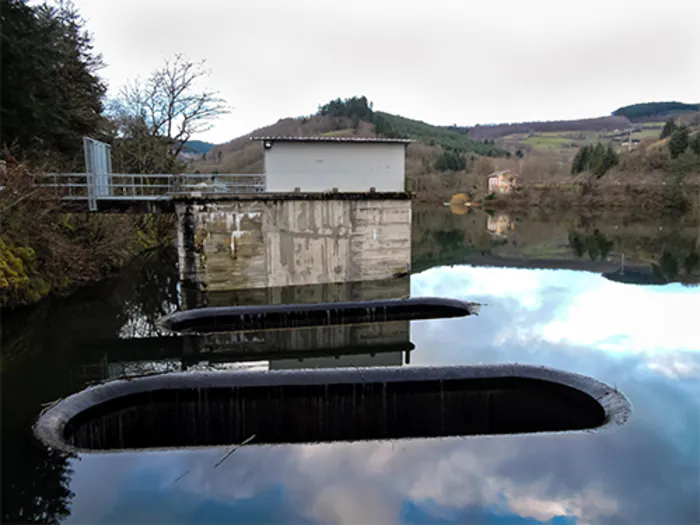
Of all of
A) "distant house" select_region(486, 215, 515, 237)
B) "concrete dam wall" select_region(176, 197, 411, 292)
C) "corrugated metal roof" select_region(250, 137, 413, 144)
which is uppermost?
"corrugated metal roof" select_region(250, 137, 413, 144)

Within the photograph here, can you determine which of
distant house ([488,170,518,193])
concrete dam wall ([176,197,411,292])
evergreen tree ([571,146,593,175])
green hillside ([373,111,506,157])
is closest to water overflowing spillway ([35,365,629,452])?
concrete dam wall ([176,197,411,292])

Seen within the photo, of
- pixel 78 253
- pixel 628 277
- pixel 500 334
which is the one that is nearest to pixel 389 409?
pixel 500 334

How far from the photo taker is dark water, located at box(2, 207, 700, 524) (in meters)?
6.64

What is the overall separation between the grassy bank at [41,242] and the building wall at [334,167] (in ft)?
23.4

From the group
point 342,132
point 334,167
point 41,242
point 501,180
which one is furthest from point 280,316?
point 501,180

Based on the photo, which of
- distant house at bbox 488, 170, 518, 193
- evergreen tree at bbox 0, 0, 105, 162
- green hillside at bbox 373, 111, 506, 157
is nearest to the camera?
evergreen tree at bbox 0, 0, 105, 162

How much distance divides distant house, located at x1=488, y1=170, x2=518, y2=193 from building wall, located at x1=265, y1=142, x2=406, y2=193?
75.6 m

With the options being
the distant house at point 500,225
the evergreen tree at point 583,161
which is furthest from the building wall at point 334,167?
Answer: the evergreen tree at point 583,161

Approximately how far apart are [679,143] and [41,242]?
77401mm

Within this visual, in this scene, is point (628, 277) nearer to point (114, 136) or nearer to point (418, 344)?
point (418, 344)

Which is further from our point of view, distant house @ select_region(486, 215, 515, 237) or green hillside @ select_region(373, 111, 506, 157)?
green hillside @ select_region(373, 111, 506, 157)

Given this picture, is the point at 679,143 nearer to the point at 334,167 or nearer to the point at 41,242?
the point at 334,167

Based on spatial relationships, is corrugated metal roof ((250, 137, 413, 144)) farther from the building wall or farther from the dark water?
the dark water

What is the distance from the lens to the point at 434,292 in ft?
68.7
